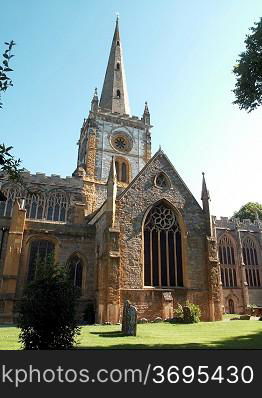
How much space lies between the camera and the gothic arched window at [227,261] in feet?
138

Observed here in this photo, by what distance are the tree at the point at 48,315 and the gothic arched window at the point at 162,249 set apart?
13.5 m

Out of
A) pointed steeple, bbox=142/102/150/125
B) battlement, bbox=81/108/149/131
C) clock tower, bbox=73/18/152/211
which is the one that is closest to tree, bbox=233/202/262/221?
clock tower, bbox=73/18/152/211

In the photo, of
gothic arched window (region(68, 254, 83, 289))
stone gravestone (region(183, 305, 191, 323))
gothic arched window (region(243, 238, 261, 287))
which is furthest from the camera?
gothic arched window (region(243, 238, 261, 287))

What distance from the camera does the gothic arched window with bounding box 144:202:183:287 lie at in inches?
873

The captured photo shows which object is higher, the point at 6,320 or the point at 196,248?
the point at 196,248

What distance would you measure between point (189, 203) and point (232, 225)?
900 inches

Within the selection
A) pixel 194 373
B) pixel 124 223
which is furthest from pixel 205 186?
pixel 194 373

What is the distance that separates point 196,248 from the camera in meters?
23.5

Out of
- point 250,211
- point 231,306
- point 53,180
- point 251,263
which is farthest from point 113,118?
point 250,211

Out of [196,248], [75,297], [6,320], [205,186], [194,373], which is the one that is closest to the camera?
[194,373]

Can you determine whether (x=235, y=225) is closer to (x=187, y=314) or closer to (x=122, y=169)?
(x=122, y=169)

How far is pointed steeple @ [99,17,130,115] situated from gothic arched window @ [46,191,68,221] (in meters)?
15.3

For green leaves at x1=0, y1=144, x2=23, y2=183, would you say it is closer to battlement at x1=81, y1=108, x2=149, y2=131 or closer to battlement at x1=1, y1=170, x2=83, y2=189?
battlement at x1=1, y1=170, x2=83, y2=189

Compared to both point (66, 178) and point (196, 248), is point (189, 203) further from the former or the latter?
point (66, 178)
